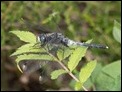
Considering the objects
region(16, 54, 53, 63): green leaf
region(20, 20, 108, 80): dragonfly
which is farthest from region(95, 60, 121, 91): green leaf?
region(16, 54, 53, 63): green leaf

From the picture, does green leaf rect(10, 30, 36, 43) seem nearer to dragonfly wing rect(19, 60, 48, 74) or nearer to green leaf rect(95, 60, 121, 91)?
dragonfly wing rect(19, 60, 48, 74)

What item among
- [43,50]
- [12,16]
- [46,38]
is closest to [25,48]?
[43,50]

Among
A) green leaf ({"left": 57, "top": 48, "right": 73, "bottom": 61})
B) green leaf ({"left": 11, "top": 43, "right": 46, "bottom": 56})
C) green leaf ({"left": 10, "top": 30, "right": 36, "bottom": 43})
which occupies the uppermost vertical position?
green leaf ({"left": 10, "top": 30, "right": 36, "bottom": 43})

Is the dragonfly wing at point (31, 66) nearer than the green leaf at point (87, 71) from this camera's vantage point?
No

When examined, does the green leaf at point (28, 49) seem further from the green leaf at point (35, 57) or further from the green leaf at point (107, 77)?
the green leaf at point (107, 77)

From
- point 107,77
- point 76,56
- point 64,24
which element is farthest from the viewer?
point 64,24

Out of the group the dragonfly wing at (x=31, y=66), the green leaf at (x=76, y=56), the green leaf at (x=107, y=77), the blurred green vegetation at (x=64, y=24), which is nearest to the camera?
the green leaf at (x=76, y=56)

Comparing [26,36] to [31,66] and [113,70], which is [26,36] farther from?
[113,70]

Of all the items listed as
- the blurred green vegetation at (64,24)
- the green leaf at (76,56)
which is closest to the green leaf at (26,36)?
the green leaf at (76,56)

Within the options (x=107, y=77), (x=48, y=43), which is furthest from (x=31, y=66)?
(x=107, y=77)
